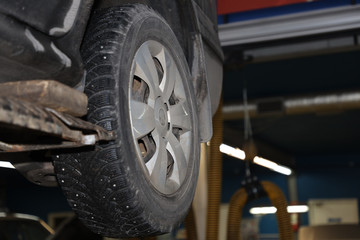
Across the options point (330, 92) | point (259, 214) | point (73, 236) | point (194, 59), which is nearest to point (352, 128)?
point (330, 92)

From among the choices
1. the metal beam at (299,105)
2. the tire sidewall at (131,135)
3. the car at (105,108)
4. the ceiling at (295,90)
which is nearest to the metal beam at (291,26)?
the ceiling at (295,90)

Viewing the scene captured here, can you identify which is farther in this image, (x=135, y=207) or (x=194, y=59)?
(x=194, y=59)

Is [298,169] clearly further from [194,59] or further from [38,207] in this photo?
[194,59]

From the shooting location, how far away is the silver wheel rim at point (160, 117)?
189 cm

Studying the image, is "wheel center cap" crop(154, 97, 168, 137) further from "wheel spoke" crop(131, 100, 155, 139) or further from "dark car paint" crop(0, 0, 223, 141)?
"dark car paint" crop(0, 0, 223, 141)

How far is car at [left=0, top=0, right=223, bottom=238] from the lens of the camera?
1.47 m

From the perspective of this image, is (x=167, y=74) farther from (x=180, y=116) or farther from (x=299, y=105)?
(x=299, y=105)

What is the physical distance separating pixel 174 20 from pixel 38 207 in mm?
19375

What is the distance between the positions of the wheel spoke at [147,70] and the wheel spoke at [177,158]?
0.20 metres

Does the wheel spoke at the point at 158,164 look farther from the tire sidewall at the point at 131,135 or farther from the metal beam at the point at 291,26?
the metal beam at the point at 291,26

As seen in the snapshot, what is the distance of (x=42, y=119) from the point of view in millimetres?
1425

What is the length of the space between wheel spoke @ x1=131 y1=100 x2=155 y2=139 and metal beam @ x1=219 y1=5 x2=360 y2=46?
13.3ft

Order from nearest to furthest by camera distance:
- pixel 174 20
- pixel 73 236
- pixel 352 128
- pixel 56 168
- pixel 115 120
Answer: pixel 115 120 < pixel 56 168 < pixel 174 20 < pixel 73 236 < pixel 352 128

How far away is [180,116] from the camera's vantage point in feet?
7.25
